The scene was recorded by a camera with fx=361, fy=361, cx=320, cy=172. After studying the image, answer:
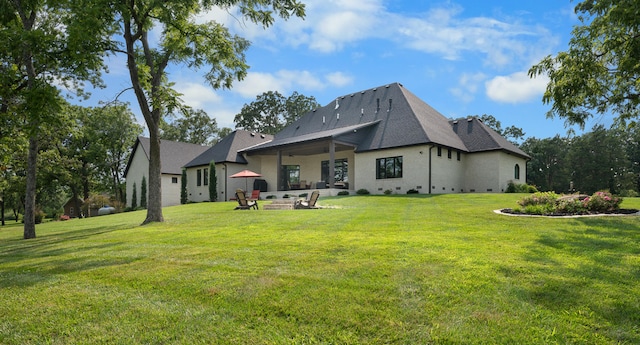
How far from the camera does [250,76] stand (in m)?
14.9

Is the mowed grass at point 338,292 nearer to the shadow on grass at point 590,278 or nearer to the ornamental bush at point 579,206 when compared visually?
the shadow on grass at point 590,278

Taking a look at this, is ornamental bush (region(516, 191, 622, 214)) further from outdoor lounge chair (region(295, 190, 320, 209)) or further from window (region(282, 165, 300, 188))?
window (region(282, 165, 300, 188))

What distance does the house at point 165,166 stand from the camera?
3378cm

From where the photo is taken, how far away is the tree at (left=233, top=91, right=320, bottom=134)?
181 ft

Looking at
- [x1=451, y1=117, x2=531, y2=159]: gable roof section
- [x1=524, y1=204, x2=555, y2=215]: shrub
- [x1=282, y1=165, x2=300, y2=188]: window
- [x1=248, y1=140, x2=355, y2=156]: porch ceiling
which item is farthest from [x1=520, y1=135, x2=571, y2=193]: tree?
[x1=524, y1=204, x2=555, y2=215]: shrub

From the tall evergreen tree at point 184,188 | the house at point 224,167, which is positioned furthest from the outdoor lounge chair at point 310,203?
the tall evergreen tree at point 184,188

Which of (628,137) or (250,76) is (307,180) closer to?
(250,76)

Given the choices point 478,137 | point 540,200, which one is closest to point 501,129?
point 478,137

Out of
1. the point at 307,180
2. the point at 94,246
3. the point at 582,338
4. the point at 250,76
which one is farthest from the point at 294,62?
the point at 307,180

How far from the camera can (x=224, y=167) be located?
30.7 m

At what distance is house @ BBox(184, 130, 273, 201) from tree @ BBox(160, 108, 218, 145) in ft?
61.7

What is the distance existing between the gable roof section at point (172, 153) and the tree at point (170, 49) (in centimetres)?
2053

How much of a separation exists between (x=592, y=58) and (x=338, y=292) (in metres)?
11.0

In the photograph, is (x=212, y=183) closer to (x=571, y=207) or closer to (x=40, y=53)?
(x=40, y=53)
